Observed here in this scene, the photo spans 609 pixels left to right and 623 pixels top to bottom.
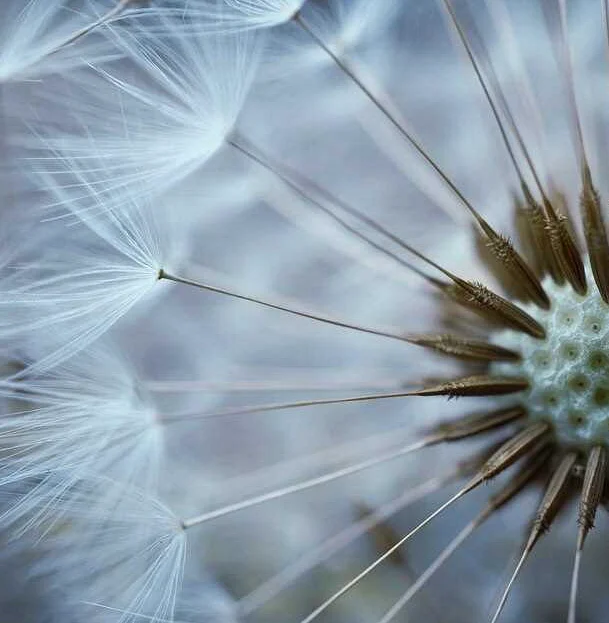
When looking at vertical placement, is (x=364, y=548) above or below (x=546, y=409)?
above

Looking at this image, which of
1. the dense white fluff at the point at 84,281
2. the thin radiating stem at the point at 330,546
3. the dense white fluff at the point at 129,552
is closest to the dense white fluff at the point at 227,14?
the dense white fluff at the point at 84,281

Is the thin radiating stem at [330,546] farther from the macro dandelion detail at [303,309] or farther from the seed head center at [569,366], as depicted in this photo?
the seed head center at [569,366]

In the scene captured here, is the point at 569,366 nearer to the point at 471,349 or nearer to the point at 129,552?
the point at 471,349

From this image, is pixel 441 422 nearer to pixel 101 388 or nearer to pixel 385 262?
pixel 385 262

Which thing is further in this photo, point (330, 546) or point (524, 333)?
point (330, 546)

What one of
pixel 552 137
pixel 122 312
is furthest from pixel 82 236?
pixel 552 137

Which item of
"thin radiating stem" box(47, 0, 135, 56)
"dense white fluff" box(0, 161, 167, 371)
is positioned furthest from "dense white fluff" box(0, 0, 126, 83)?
"dense white fluff" box(0, 161, 167, 371)

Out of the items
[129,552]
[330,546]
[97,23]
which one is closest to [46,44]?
[97,23]
